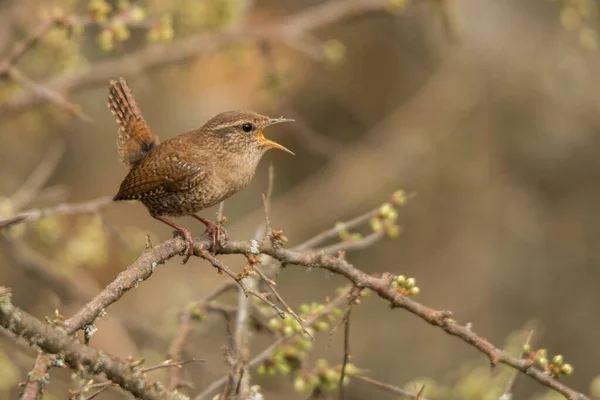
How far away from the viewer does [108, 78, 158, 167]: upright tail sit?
179 inches

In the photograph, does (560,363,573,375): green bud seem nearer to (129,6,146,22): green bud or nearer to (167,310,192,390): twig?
(167,310,192,390): twig

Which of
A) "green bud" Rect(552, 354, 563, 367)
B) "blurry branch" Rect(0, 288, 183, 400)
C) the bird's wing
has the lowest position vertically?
"blurry branch" Rect(0, 288, 183, 400)

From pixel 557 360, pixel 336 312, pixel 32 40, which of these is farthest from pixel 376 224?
pixel 32 40

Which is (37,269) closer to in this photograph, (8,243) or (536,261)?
(8,243)

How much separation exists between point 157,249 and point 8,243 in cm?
200

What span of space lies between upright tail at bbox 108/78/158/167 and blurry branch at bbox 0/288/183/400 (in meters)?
2.31

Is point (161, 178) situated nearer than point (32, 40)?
Yes

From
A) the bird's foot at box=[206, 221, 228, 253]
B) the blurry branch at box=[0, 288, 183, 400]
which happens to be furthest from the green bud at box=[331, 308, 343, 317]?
the blurry branch at box=[0, 288, 183, 400]

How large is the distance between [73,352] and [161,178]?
183cm

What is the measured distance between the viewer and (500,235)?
7.96m

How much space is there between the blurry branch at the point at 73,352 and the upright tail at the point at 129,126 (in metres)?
2.31

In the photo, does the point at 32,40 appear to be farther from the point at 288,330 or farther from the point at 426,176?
the point at 426,176

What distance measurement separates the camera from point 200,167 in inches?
155

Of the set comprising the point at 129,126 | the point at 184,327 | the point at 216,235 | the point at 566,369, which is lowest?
the point at 566,369
